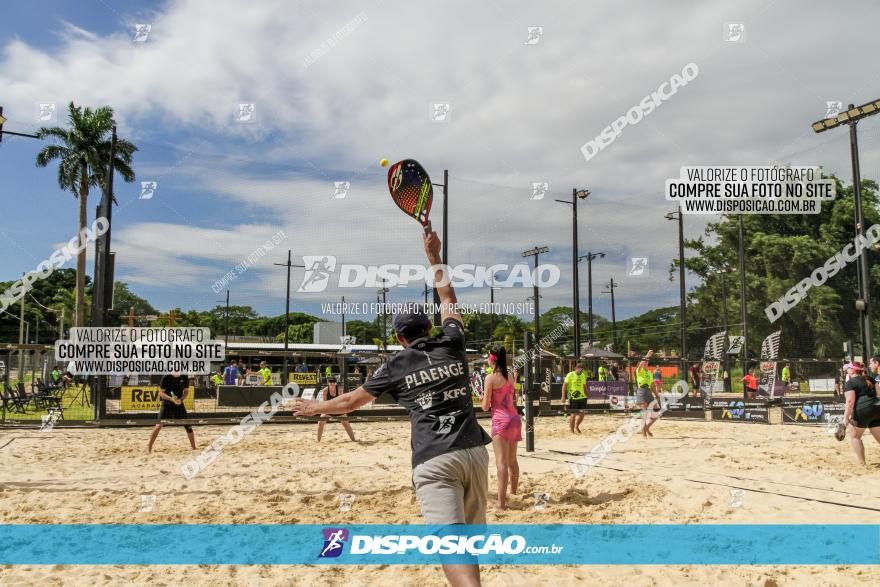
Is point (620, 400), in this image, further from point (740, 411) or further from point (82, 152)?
point (82, 152)

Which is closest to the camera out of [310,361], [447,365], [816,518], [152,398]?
[447,365]

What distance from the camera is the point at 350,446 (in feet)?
41.2

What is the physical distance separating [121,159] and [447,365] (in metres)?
37.9

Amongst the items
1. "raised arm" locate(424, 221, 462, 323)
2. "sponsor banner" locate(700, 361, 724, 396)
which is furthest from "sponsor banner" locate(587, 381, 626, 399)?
"raised arm" locate(424, 221, 462, 323)

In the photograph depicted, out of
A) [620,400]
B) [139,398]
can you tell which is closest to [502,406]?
[139,398]

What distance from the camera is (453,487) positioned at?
10.4 ft

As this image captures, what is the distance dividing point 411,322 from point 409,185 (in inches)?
41.3

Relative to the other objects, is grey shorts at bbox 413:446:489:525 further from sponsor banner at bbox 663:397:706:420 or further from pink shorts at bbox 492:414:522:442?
sponsor banner at bbox 663:397:706:420

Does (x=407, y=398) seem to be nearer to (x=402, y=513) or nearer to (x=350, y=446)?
(x=402, y=513)

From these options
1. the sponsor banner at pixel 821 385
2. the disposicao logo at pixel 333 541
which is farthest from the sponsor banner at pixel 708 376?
the disposicao logo at pixel 333 541

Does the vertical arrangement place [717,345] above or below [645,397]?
above

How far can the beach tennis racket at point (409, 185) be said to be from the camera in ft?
13.3

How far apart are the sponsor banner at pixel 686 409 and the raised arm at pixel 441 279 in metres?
17.6

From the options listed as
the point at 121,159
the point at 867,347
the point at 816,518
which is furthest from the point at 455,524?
the point at 121,159
